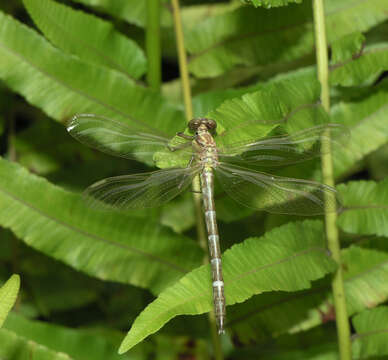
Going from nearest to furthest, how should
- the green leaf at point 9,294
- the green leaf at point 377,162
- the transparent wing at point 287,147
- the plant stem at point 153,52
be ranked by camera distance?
1. the green leaf at point 9,294
2. the transparent wing at point 287,147
3. the plant stem at point 153,52
4. the green leaf at point 377,162

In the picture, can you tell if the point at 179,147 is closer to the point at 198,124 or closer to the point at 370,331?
the point at 198,124

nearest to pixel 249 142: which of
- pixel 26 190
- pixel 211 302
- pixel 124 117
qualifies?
pixel 124 117

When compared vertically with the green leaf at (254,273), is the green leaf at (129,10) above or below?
above

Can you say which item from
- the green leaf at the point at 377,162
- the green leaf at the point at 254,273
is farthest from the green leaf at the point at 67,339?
the green leaf at the point at 377,162

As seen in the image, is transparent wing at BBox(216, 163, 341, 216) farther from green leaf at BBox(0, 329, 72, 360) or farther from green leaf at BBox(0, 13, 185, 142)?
green leaf at BBox(0, 329, 72, 360)

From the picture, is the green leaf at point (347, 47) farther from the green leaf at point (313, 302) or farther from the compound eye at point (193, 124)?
the green leaf at point (313, 302)

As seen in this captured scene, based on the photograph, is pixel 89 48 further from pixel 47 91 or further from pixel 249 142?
pixel 249 142

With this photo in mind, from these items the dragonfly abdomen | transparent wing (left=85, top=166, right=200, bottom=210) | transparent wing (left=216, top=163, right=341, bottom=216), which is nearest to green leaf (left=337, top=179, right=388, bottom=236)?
transparent wing (left=216, top=163, right=341, bottom=216)

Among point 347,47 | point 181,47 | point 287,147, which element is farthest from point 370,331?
point 181,47
